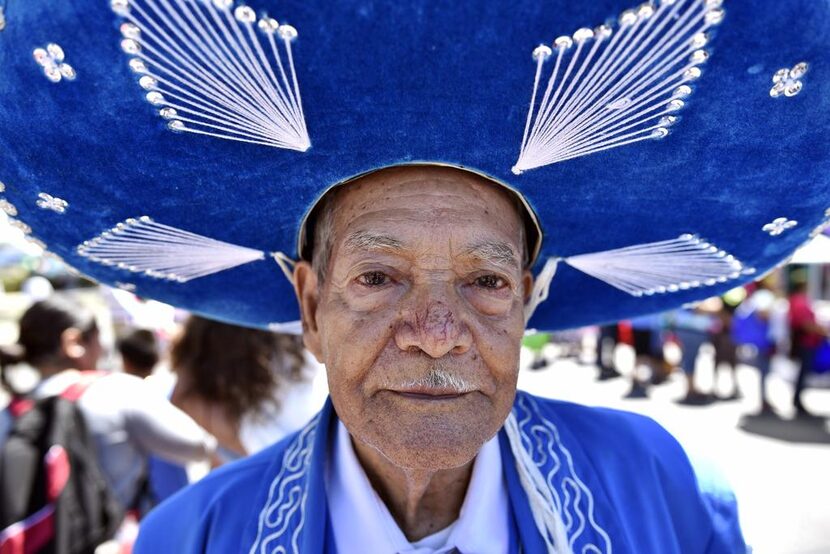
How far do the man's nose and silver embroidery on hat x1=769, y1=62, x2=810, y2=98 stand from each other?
0.69 metres

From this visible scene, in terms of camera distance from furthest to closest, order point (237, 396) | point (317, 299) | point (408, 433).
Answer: point (237, 396), point (317, 299), point (408, 433)

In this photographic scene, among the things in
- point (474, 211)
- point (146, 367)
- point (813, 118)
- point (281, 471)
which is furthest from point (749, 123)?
point (146, 367)

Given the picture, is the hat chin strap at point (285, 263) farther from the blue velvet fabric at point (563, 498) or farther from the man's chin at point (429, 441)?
the man's chin at point (429, 441)

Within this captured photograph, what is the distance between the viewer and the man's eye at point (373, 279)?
1.49 meters

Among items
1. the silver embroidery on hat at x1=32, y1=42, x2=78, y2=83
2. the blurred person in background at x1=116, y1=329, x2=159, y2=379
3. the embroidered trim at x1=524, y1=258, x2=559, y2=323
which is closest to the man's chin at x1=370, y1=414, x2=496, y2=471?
the embroidered trim at x1=524, y1=258, x2=559, y2=323

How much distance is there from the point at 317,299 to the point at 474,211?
485 millimetres

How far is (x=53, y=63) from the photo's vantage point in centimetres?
109

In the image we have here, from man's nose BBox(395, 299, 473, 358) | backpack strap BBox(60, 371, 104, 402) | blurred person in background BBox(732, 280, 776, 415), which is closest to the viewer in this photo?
man's nose BBox(395, 299, 473, 358)

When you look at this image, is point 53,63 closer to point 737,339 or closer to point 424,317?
point 424,317

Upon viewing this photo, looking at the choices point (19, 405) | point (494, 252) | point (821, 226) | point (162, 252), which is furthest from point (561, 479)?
point (19, 405)

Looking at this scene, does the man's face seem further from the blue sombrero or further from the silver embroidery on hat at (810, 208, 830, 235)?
the silver embroidery on hat at (810, 208, 830, 235)

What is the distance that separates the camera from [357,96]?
117cm

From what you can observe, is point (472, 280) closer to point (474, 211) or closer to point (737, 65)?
point (474, 211)

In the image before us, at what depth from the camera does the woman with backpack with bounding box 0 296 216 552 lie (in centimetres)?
293
